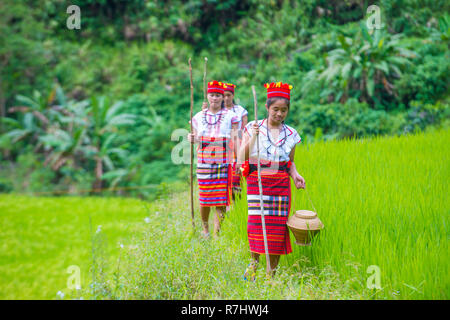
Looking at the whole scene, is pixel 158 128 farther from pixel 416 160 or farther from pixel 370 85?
pixel 416 160

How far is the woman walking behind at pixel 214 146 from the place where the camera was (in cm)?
387

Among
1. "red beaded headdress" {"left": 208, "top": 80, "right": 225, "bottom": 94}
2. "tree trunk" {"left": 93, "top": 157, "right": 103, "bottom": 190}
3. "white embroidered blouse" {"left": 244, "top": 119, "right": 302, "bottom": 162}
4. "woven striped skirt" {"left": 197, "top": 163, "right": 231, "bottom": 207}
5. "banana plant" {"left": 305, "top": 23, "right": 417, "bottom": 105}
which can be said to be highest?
"banana plant" {"left": 305, "top": 23, "right": 417, "bottom": 105}

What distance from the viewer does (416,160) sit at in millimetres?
4809

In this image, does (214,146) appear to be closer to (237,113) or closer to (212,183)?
(212,183)

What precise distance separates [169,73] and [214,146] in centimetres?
868

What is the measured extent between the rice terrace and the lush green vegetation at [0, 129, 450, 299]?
20mm

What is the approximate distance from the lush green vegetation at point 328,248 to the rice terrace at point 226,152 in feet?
0.07

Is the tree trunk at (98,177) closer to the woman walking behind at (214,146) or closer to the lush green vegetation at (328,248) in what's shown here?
the lush green vegetation at (328,248)

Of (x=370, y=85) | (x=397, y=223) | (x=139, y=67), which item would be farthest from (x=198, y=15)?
(x=397, y=223)

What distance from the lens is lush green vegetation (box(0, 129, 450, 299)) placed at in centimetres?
253

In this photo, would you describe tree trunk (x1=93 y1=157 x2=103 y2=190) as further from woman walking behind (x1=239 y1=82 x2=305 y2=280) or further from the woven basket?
the woven basket

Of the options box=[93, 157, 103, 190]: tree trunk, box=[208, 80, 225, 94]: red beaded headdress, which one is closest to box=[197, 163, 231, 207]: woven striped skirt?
box=[208, 80, 225, 94]: red beaded headdress

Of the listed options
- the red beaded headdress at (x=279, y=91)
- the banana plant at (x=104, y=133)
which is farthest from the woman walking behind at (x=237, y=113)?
the banana plant at (x=104, y=133)
